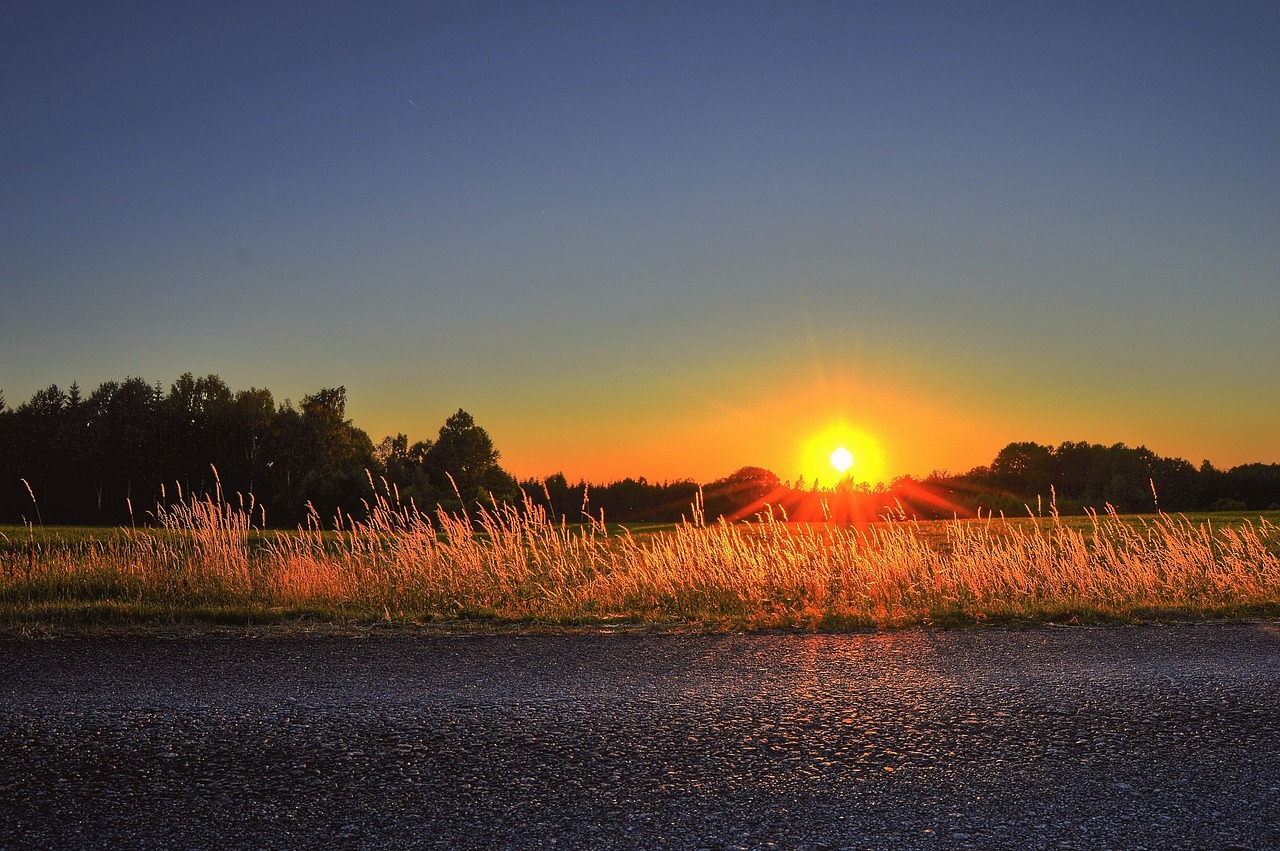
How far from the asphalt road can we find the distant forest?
42428 millimetres

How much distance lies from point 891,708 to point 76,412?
72.9 meters

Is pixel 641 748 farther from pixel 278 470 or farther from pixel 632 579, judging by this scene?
pixel 278 470

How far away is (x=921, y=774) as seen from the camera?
3957mm

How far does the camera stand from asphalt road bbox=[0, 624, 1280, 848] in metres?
3.41

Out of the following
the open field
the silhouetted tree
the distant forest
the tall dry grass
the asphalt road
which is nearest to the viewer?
the asphalt road

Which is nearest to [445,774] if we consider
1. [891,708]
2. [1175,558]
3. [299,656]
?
[891,708]

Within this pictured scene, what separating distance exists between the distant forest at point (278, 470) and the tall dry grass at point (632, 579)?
36.8 meters

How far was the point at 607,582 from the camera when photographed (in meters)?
10.5

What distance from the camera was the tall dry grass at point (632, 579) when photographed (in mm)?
9281

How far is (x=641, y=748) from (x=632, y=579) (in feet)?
20.0

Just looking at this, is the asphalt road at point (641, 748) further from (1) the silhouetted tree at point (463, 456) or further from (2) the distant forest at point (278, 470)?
(1) the silhouetted tree at point (463, 456)

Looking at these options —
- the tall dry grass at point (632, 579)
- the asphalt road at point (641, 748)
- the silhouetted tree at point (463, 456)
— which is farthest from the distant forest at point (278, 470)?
the asphalt road at point (641, 748)

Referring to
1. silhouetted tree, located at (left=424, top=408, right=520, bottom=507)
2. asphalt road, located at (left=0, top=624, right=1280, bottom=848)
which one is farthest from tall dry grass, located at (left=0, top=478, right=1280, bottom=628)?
silhouetted tree, located at (left=424, top=408, right=520, bottom=507)

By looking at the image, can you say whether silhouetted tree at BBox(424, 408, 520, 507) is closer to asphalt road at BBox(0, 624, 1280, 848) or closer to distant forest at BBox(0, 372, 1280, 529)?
distant forest at BBox(0, 372, 1280, 529)
